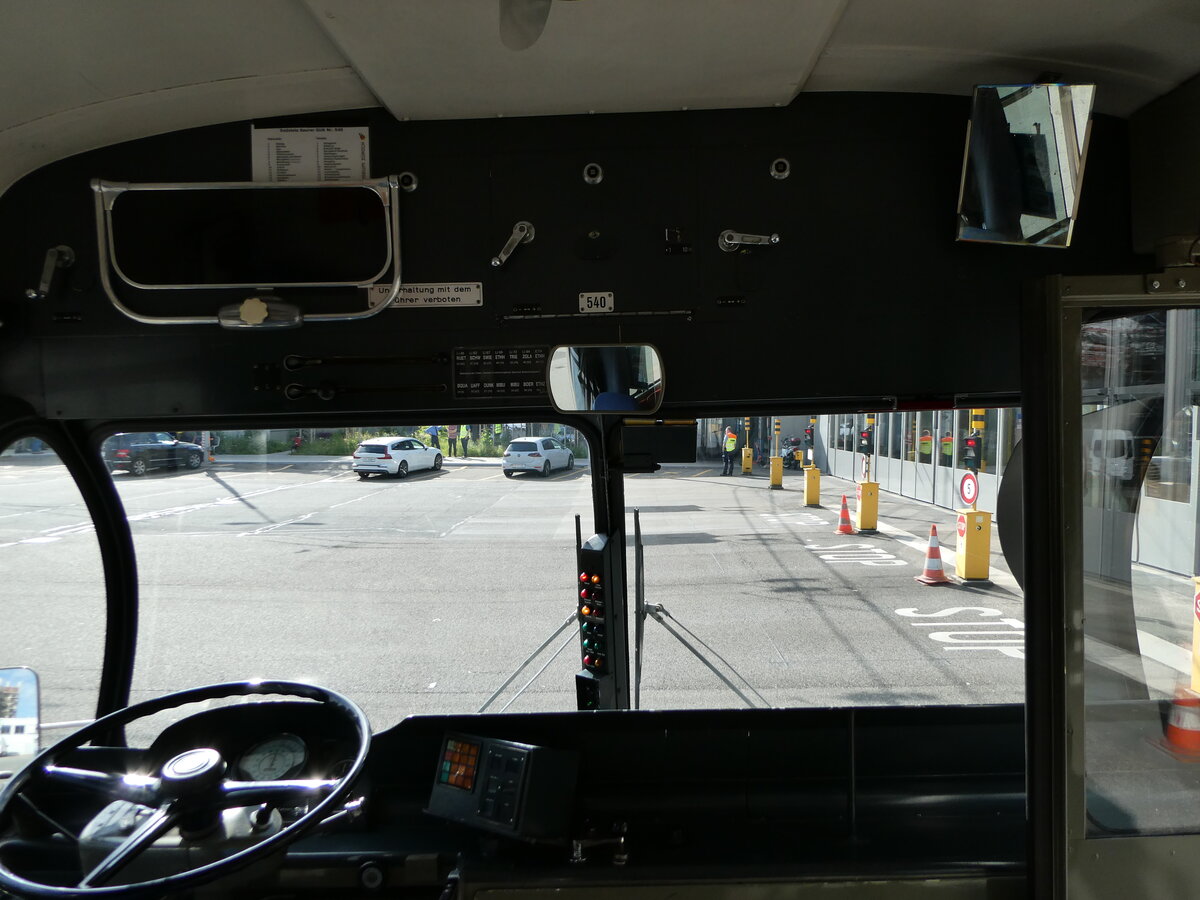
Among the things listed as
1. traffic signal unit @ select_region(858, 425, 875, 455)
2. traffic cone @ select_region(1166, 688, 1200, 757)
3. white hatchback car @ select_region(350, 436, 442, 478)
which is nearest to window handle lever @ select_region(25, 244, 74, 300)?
white hatchback car @ select_region(350, 436, 442, 478)

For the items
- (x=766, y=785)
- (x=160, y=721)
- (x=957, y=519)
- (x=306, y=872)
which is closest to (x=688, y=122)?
(x=957, y=519)

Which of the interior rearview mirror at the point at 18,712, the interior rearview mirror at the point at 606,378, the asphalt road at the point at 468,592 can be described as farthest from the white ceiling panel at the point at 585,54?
the interior rearview mirror at the point at 18,712

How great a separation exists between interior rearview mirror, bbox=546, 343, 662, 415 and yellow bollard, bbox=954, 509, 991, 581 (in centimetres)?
106

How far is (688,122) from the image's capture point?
1947mm

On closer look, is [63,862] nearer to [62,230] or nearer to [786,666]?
[62,230]

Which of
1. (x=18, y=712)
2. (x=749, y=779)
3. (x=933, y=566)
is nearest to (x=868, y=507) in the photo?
(x=933, y=566)

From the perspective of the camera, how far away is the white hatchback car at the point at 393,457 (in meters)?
2.24

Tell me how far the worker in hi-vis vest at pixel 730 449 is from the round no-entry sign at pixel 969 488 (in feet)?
2.29

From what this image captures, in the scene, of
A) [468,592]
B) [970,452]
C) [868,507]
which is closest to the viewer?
[970,452]

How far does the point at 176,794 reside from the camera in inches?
53.9

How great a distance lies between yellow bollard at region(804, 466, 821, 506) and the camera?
2.28 metres

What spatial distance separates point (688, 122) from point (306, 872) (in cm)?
206

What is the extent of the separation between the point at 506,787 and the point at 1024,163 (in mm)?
1975

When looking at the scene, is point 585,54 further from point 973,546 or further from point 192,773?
point 973,546
